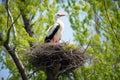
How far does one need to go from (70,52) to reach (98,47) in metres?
3.53

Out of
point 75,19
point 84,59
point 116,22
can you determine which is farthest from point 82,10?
point 84,59

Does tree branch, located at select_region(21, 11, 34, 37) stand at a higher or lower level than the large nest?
lower

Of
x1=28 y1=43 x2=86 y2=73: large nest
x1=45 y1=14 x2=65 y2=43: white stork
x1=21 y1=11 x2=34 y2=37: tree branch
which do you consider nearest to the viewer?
x1=28 y1=43 x2=86 y2=73: large nest

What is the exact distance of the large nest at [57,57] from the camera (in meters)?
8.51

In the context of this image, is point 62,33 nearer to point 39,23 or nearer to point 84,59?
point 84,59

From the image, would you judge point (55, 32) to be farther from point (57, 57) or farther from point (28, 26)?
point (57, 57)

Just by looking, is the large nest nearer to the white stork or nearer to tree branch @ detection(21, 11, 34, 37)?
the white stork

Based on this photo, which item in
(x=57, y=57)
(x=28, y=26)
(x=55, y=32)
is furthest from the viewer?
(x=28, y=26)

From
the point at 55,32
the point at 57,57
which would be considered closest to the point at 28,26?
the point at 55,32

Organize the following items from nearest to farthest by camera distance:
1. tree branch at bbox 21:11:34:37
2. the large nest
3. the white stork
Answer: the large nest → the white stork → tree branch at bbox 21:11:34:37

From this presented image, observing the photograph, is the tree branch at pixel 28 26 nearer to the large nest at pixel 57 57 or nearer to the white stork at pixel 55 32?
the white stork at pixel 55 32

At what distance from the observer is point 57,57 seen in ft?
28.0

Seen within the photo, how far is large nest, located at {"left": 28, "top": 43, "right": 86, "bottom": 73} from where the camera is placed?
8508 mm

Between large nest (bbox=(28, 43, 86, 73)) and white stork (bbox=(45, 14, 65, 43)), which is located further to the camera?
white stork (bbox=(45, 14, 65, 43))
